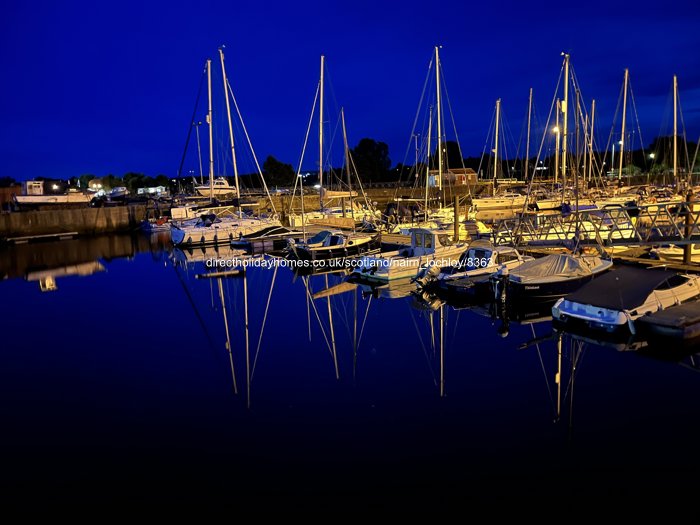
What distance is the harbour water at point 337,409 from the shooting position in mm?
9461

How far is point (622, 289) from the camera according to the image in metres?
17.5

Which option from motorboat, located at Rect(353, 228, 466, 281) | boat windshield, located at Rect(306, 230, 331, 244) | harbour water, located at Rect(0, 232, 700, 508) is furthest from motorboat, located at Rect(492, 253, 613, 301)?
boat windshield, located at Rect(306, 230, 331, 244)

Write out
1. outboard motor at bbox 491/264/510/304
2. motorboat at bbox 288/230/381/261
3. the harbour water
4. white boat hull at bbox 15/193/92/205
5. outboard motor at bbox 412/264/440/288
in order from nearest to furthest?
the harbour water → outboard motor at bbox 491/264/510/304 → outboard motor at bbox 412/264/440/288 → motorboat at bbox 288/230/381/261 → white boat hull at bbox 15/193/92/205

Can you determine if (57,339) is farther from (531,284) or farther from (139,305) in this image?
(531,284)

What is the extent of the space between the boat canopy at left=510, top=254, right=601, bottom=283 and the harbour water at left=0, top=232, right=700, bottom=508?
161cm

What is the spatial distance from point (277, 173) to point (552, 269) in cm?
9606

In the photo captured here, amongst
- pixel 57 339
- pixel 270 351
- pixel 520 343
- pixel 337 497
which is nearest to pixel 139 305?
pixel 57 339

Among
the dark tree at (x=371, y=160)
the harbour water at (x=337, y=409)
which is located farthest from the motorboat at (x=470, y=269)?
the dark tree at (x=371, y=160)

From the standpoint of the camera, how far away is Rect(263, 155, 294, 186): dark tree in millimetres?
110088

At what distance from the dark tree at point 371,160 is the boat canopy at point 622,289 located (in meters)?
92.1

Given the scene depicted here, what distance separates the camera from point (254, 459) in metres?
10.3

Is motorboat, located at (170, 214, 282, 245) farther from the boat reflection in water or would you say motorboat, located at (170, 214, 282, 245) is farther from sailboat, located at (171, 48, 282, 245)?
the boat reflection in water

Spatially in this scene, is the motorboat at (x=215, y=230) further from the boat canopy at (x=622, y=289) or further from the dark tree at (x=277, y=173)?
the dark tree at (x=277, y=173)

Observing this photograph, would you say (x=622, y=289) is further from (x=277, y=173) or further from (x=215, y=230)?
(x=277, y=173)
